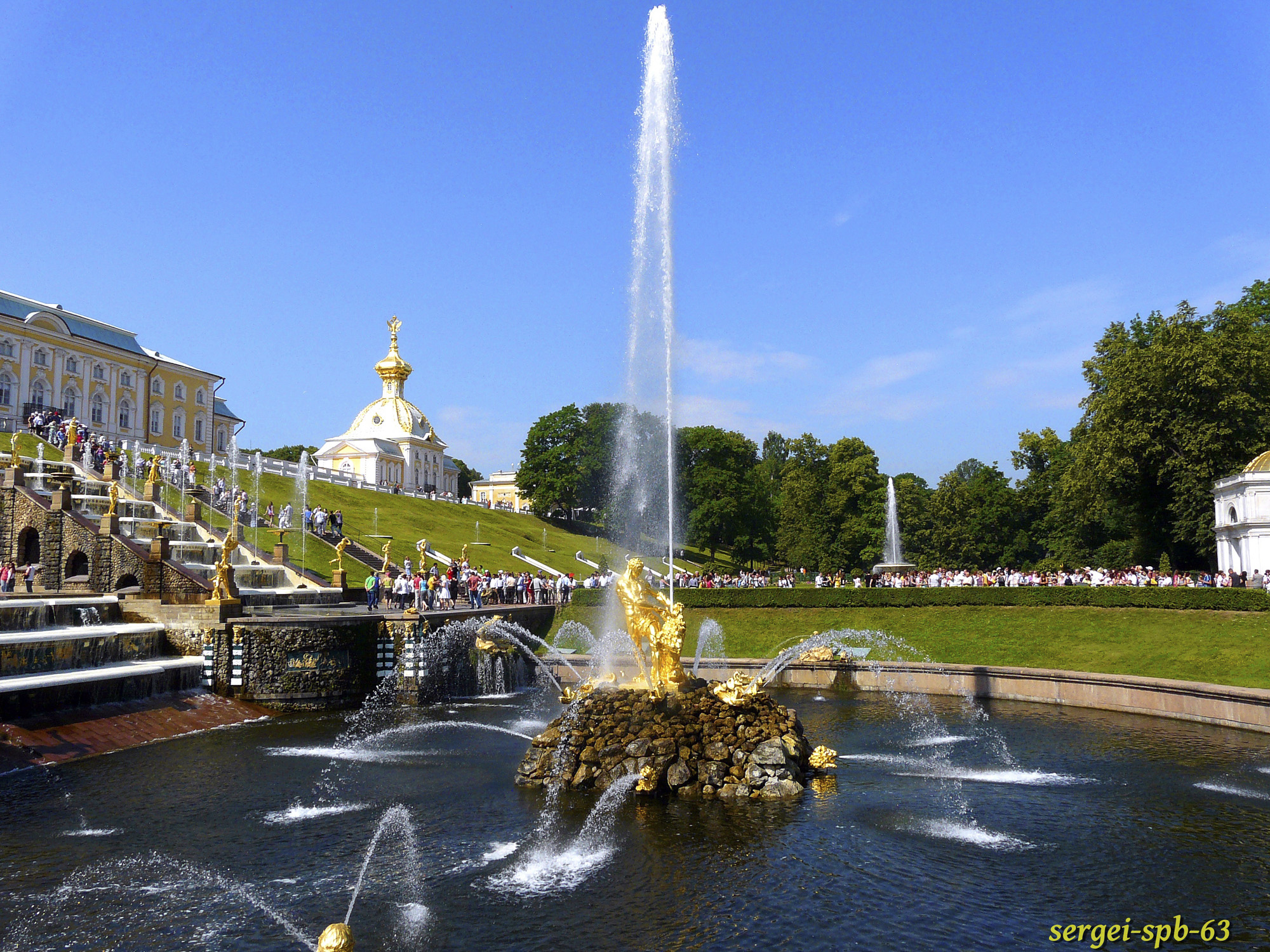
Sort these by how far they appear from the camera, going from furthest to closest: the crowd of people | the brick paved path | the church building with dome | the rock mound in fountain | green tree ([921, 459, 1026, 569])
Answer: the church building with dome → green tree ([921, 459, 1026, 569]) → the crowd of people → the brick paved path → the rock mound in fountain

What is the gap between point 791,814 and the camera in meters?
14.0

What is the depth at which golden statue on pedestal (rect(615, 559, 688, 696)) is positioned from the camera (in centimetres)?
1698

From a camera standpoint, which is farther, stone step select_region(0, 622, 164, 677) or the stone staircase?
stone step select_region(0, 622, 164, 677)

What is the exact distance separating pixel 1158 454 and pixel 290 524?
1666 inches

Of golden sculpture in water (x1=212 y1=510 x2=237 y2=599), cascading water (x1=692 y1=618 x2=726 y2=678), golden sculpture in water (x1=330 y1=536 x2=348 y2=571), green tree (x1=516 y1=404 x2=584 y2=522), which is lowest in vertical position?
cascading water (x1=692 y1=618 x2=726 y2=678)

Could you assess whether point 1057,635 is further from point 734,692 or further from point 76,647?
point 76,647

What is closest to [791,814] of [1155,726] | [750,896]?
[750,896]

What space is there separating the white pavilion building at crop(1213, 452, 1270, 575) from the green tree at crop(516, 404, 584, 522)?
57075 mm

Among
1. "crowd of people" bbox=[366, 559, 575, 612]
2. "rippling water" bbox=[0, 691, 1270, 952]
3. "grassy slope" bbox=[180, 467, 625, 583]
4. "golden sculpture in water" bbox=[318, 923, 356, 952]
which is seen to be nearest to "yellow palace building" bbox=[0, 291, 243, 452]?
"grassy slope" bbox=[180, 467, 625, 583]

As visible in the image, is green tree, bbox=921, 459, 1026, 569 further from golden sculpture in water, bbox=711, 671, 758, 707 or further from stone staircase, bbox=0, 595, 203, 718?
stone staircase, bbox=0, 595, 203, 718

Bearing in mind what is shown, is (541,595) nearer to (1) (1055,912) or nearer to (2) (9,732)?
(2) (9,732)

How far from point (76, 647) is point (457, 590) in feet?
54.0

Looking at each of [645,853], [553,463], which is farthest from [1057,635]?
[553,463]

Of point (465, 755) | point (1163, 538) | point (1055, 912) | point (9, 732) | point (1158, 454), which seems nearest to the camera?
point (1055, 912)
